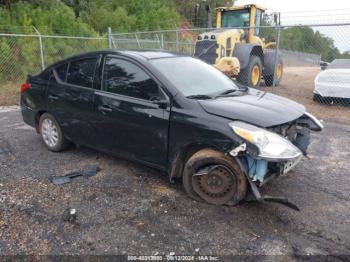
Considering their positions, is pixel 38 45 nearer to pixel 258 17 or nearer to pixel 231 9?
pixel 231 9

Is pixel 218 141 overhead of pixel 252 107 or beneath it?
beneath

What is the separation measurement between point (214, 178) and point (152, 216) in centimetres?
75

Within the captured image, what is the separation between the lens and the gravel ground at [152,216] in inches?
114

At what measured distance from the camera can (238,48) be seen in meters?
Result: 10.6

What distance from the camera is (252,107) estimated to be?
3564 millimetres

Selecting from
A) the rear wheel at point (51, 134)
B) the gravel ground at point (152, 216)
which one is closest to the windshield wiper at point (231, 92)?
the gravel ground at point (152, 216)

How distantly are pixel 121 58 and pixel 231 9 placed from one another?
29.1 feet

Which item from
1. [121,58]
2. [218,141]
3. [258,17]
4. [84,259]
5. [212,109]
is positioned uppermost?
[258,17]

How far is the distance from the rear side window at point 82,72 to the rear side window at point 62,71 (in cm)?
9

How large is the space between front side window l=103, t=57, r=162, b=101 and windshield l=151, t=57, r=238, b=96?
0.21m

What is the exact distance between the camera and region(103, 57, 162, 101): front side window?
3785mm

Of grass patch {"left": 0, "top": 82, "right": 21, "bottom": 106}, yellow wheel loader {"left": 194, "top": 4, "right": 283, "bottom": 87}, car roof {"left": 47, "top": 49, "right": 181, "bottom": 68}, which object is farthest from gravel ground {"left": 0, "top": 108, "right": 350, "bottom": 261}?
yellow wheel loader {"left": 194, "top": 4, "right": 283, "bottom": 87}

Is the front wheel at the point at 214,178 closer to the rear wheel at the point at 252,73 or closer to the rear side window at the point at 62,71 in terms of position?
the rear side window at the point at 62,71

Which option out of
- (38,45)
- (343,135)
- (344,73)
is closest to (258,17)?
(344,73)
